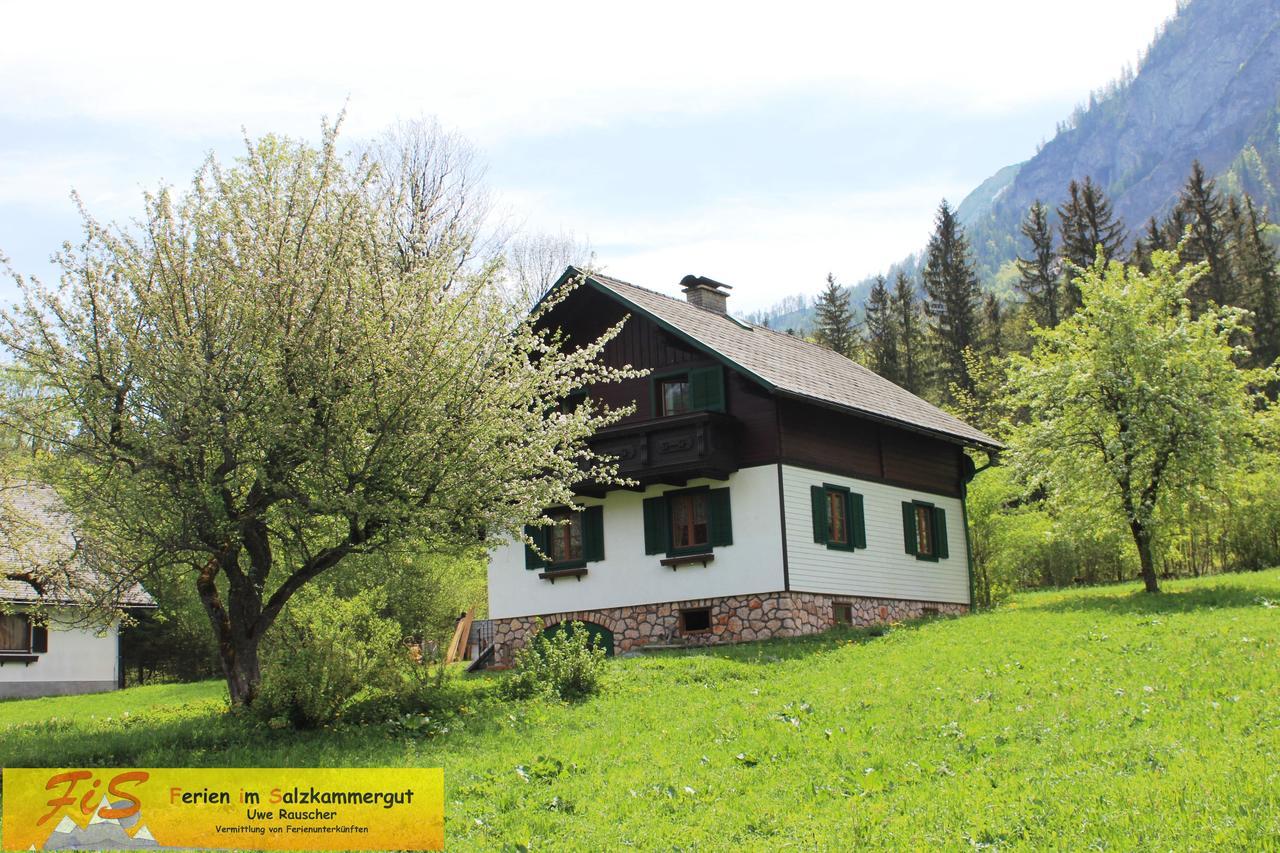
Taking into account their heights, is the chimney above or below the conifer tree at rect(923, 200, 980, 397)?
below

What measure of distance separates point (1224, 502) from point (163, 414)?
2319cm

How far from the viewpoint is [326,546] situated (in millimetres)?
14992

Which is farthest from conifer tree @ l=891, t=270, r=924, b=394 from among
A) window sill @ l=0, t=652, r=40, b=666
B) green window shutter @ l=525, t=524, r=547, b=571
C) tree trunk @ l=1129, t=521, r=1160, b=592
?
window sill @ l=0, t=652, r=40, b=666

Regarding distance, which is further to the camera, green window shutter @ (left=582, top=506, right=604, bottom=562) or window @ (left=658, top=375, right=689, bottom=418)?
green window shutter @ (left=582, top=506, right=604, bottom=562)

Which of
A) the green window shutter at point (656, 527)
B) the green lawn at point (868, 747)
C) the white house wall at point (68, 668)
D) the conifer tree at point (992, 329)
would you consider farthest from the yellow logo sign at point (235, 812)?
the conifer tree at point (992, 329)

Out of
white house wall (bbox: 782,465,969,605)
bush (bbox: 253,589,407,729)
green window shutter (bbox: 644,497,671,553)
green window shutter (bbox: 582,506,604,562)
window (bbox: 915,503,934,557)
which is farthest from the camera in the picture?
window (bbox: 915,503,934,557)

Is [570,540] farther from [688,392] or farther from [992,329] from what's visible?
[992,329]

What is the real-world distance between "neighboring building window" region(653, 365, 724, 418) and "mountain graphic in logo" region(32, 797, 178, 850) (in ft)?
48.3

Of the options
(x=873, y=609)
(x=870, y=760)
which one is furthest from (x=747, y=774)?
(x=873, y=609)

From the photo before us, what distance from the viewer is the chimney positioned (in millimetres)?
28828

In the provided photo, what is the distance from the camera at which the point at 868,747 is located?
10961mm

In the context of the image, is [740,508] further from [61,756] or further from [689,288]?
[61,756]

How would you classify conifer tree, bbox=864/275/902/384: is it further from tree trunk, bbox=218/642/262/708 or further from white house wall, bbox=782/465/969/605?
tree trunk, bbox=218/642/262/708

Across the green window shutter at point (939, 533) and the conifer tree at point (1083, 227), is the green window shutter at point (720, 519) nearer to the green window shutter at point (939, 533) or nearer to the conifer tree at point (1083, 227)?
the green window shutter at point (939, 533)
